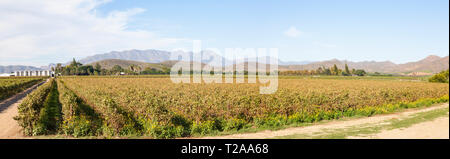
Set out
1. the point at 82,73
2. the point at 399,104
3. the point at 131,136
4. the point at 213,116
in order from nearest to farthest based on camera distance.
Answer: the point at 131,136 → the point at 213,116 → the point at 399,104 → the point at 82,73

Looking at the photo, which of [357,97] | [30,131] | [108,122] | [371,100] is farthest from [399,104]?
[30,131]

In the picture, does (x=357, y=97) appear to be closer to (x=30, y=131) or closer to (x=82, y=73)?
(x=30, y=131)

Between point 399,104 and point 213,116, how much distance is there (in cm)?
1604

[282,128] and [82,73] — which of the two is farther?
[82,73]

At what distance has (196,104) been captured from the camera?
45.1ft

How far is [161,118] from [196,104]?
2.68m

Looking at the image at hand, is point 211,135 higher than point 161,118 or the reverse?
the reverse

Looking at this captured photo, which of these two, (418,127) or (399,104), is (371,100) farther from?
(418,127)

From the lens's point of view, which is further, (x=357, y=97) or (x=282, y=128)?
(x=357, y=97)

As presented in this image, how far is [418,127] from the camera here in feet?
39.7
